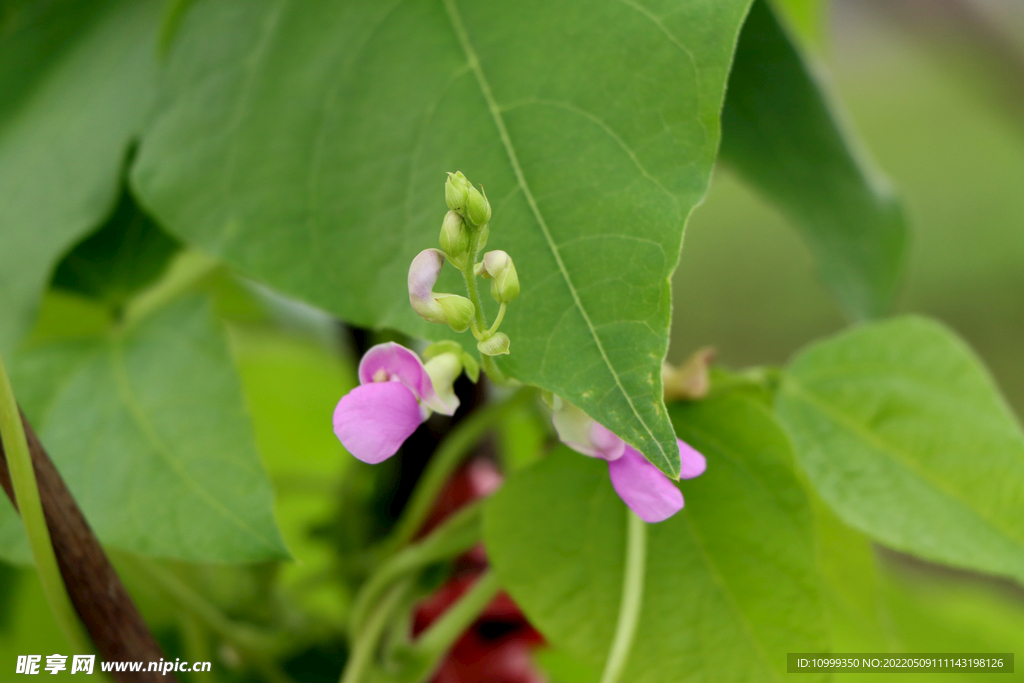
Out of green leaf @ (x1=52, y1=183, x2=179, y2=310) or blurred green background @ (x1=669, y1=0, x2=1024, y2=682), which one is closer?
green leaf @ (x1=52, y1=183, x2=179, y2=310)

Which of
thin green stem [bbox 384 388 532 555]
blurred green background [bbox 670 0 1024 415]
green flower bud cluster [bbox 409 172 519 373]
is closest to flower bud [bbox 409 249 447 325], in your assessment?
green flower bud cluster [bbox 409 172 519 373]

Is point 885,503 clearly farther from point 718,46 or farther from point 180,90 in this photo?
point 180,90

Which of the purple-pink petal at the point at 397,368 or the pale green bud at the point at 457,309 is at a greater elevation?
the pale green bud at the point at 457,309

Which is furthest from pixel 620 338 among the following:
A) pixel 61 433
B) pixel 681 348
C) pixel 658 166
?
pixel 681 348

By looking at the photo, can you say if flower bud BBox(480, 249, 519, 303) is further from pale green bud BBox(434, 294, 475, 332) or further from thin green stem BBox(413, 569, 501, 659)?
thin green stem BBox(413, 569, 501, 659)

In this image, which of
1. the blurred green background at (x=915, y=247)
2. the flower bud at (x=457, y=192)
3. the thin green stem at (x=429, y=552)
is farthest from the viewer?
the blurred green background at (x=915, y=247)

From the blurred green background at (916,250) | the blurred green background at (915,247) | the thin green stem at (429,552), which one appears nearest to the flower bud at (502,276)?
the thin green stem at (429,552)

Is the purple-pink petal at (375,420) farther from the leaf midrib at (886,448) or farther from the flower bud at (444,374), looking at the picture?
the leaf midrib at (886,448)
